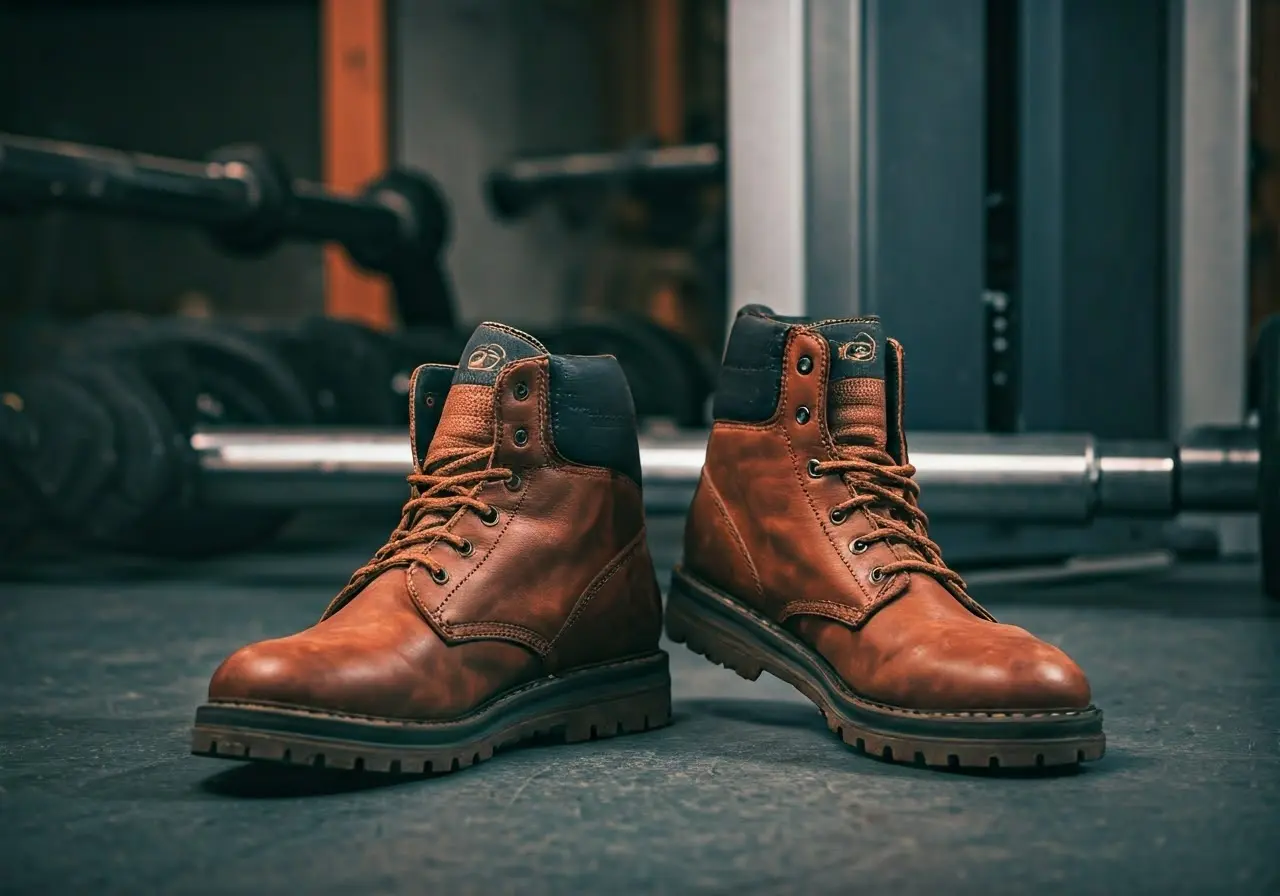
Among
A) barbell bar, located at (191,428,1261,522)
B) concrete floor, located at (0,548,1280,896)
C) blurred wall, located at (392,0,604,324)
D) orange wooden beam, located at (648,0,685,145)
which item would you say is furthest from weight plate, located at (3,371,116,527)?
orange wooden beam, located at (648,0,685,145)

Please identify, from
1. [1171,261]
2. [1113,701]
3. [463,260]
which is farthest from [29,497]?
[463,260]

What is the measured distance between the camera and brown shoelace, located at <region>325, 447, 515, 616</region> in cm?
98

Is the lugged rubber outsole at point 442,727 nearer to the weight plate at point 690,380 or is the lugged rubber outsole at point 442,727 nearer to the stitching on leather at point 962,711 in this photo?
the stitching on leather at point 962,711

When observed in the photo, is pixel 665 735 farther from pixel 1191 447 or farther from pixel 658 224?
pixel 658 224

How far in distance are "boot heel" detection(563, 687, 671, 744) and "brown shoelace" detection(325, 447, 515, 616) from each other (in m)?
0.15

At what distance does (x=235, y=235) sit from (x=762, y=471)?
6.06 feet

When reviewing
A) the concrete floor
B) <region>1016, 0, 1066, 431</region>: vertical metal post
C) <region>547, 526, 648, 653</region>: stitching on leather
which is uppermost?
<region>1016, 0, 1066, 431</region>: vertical metal post

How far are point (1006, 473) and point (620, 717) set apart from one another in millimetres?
742

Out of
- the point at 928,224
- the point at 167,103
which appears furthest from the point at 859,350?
the point at 167,103

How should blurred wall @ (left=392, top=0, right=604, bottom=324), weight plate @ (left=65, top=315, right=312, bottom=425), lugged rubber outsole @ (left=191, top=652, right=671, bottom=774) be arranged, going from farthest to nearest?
blurred wall @ (left=392, top=0, right=604, bottom=324) → weight plate @ (left=65, top=315, right=312, bottom=425) → lugged rubber outsole @ (left=191, top=652, right=671, bottom=774)

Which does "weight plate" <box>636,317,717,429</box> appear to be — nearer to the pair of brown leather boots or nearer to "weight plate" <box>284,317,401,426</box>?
"weight plate" <box>284,317,401,426</box>

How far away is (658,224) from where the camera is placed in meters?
4.26

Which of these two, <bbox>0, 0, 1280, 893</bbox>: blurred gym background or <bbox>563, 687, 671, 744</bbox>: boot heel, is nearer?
<bbox>0, 0, 1280, 893</bbox>: blurred gym background

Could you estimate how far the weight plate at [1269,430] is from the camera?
5.16 feet
